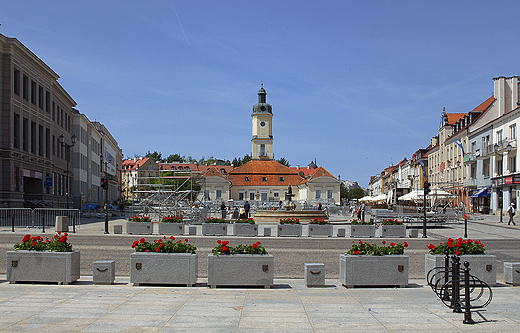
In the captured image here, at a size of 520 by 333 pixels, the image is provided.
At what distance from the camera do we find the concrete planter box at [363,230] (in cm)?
2784

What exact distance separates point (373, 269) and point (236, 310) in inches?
146

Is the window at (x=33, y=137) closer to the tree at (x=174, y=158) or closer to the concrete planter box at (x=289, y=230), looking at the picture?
the concrete planter box at (x=289, y=230)

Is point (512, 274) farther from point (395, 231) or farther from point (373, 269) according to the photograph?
point (395, 231)

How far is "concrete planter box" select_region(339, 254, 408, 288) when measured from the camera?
10.9 meters

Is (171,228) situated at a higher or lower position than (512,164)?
lower

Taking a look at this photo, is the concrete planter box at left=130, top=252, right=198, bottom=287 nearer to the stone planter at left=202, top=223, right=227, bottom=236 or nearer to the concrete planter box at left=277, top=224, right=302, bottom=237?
the stone planter at left=202, top=223, right=227, bottom=236

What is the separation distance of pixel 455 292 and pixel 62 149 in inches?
2285

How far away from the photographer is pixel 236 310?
28.4 ft

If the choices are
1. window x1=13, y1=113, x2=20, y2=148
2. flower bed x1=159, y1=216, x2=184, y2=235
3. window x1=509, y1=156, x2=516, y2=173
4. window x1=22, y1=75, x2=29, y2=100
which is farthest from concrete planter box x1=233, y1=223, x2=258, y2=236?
window x1=509, y1=156, x2=516, y2=173

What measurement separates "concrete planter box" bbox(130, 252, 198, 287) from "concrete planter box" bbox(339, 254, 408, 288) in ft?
11.3

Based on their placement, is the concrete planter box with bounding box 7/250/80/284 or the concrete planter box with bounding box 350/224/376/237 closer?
the concrete planter box with bounding box 7/250/80/284

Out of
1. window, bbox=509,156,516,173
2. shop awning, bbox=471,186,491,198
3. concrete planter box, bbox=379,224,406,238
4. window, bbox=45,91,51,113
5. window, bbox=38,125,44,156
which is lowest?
concrete planter box, bbox=379,224,406,238

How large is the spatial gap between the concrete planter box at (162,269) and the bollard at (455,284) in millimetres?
5308

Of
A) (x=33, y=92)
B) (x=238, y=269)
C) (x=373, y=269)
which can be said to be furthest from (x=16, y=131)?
(x=373, y=269)
